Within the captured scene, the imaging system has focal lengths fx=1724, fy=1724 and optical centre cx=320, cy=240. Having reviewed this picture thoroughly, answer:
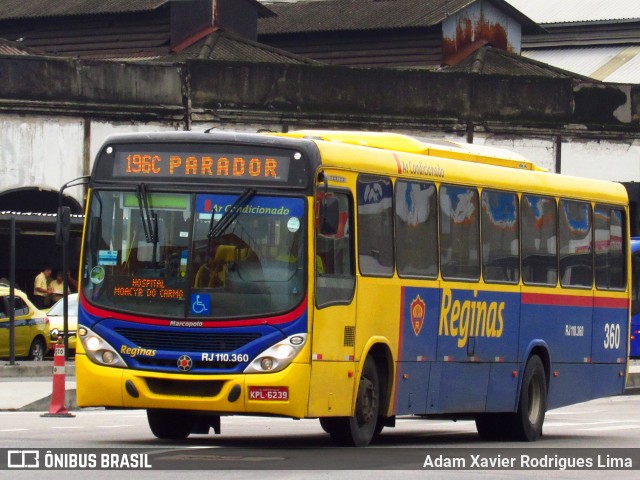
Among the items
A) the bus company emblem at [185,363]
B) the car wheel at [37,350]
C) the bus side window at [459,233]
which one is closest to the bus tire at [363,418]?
the bus company emblem at [185,363]

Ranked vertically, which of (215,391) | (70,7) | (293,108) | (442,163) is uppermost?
(70,7)

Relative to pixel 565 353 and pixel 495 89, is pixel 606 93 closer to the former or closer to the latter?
pixel 495 89

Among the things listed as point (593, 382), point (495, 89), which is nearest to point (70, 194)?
point (495, 89)

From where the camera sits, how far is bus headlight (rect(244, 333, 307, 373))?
14500 millimetres

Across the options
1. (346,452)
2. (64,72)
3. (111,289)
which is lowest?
(346,452)

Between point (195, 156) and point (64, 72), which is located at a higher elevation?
point (64, 72)

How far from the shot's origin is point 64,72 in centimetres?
3766

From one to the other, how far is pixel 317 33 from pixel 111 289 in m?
37.0

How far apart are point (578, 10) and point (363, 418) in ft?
163

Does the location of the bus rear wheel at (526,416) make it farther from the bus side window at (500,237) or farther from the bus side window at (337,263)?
the bus side window at (337,263)

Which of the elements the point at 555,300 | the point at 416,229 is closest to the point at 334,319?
the point at 416,229

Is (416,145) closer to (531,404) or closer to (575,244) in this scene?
(575,244)

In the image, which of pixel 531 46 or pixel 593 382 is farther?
pixel 531 46

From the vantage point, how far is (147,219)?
15.0m
